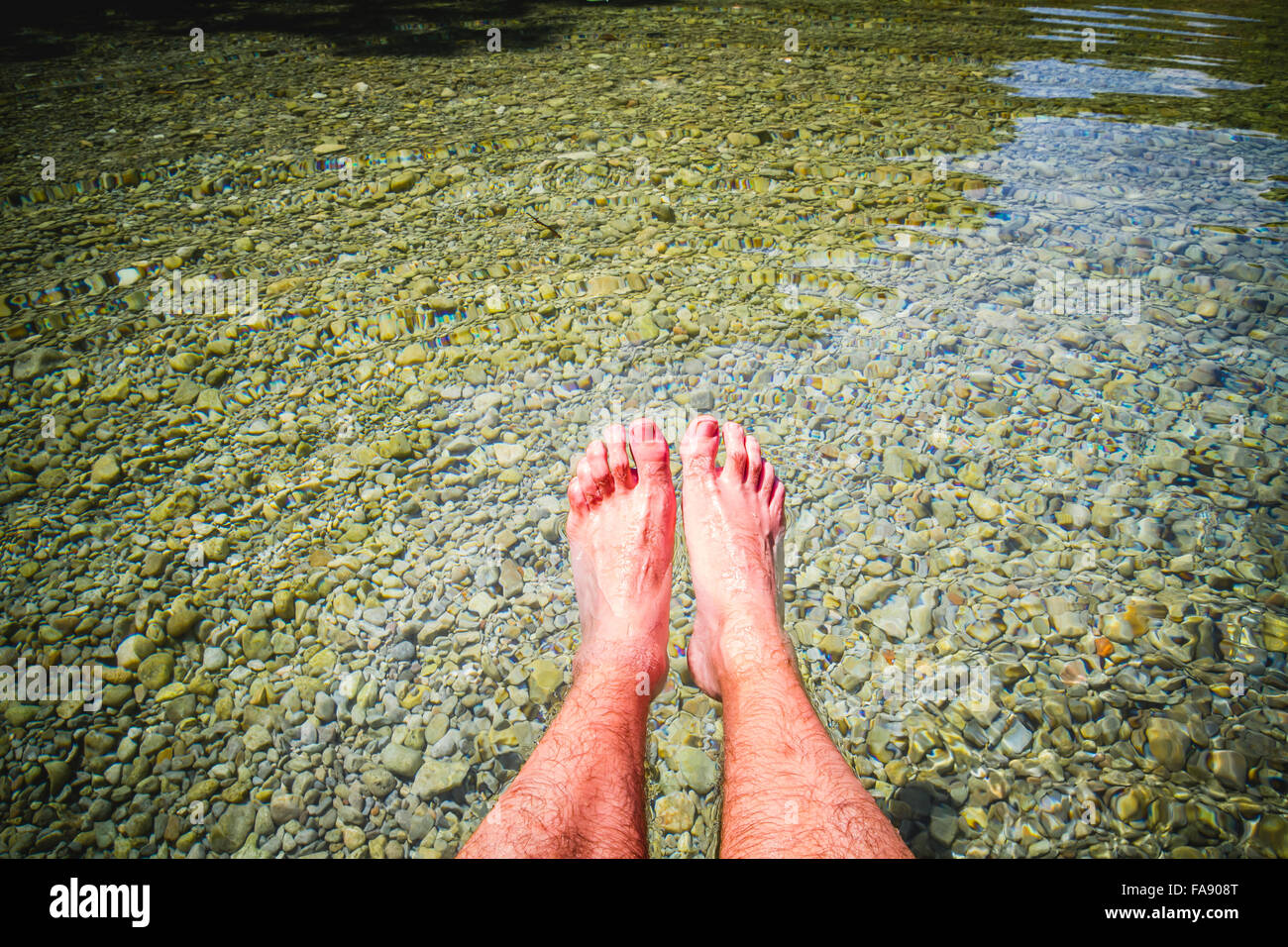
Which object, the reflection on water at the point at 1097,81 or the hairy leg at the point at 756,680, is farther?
the reflection on water at the point at 1097,81

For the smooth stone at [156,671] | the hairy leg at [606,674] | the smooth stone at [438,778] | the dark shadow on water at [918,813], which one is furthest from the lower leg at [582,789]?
the smooth stone at [156,671]

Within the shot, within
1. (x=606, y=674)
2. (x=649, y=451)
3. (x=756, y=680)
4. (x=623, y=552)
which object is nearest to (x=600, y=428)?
(x=649, y=451)

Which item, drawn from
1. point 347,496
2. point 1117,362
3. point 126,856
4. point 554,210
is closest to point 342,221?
point 554,210

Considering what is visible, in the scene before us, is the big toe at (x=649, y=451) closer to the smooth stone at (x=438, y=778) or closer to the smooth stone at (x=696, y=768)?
the smooth stone at (x=696, y=768)

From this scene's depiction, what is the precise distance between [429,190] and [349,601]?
2.48 metres

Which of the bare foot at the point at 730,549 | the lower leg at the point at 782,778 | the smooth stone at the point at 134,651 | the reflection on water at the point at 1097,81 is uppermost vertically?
the reflection on water at the point at 1097,81

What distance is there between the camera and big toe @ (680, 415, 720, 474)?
7.07 ft

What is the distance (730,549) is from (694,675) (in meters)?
0.38

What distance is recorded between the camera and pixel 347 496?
203 centimetres

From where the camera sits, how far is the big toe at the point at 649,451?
2139mm

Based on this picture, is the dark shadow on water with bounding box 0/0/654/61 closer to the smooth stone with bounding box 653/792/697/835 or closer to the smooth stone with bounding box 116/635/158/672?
the smooth stone with bounding box 116/635/158/672

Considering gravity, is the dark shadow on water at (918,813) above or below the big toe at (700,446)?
below

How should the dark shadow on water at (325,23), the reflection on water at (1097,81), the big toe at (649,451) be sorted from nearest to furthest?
the big toe at (649,451) < the reflection on water at (1097,81) < the dark shadow on water at (325,23)

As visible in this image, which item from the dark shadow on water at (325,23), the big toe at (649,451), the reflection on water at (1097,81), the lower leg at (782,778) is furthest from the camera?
the dark shadow on water at (325,23)
